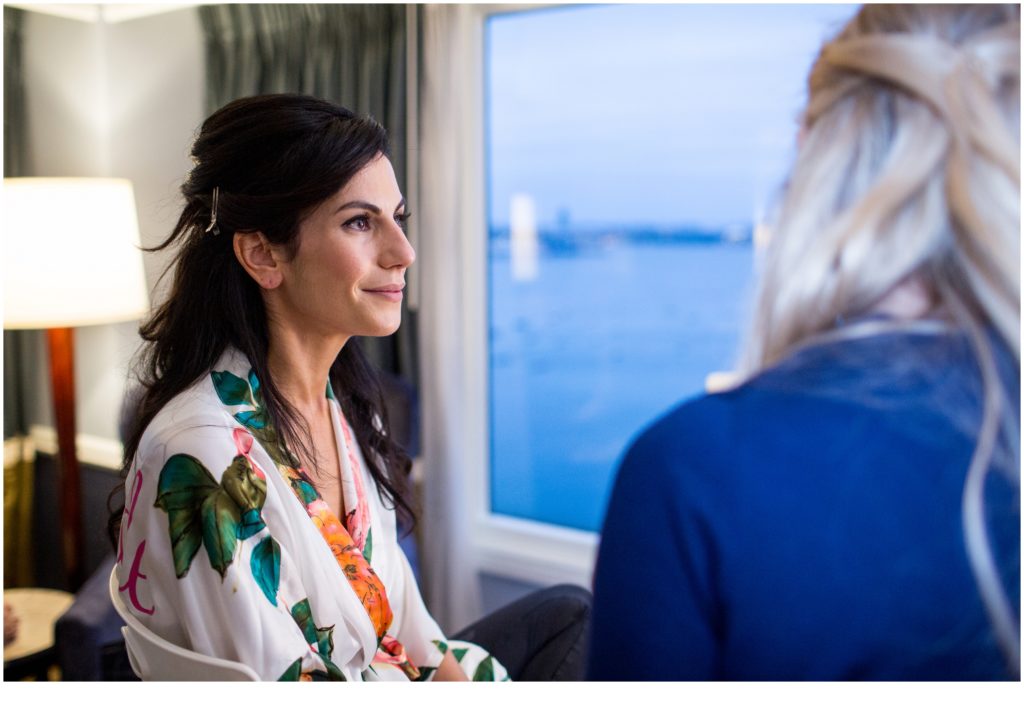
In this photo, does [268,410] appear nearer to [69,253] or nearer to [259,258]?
[259,258]

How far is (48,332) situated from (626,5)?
1593 millimetres

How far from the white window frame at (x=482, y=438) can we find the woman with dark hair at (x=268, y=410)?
946 millimetres

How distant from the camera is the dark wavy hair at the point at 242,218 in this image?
42.9 inches

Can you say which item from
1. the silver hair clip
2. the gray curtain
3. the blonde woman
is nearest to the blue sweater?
the blonde woman

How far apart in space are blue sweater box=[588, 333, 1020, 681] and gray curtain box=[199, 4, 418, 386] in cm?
151

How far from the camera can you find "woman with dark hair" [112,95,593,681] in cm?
102

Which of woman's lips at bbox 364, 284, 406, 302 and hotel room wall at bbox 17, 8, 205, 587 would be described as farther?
hotel room wall at bbox 17, 8, 205, 587

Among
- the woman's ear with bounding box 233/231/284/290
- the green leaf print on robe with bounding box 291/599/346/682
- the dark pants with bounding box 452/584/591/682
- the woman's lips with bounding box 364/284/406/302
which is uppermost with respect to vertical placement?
the woman's ear with bounding box 233/231/284/290

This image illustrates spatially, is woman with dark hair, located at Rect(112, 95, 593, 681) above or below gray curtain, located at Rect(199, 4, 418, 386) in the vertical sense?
below

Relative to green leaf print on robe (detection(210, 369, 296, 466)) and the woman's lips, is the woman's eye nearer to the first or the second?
the woman's lips

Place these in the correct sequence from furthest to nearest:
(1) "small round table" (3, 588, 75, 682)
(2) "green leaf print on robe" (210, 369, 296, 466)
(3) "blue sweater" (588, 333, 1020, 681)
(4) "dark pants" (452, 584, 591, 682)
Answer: (1) "small round table" (3, 588, 75, 682), (4) "dark pants" (452, 584, 591, 682), (2) "green leaf print on robe" (210, 369, 296, 466), (3) "blue sweater" (588, 333, 1020, 681)

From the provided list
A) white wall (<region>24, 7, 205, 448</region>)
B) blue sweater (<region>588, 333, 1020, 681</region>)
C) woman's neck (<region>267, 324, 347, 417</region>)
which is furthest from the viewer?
white wall (<region>24, 7, 205, 448</region>)

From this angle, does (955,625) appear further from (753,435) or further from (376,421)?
(376,421)

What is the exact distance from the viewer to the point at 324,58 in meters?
2.21
